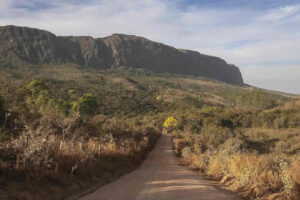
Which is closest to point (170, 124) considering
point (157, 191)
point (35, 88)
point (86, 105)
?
point (86, 105)

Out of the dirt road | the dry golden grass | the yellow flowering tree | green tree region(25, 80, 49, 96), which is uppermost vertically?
green tree region(25, 80, 49, 96)

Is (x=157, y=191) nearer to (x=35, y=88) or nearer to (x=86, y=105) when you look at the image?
(x=86, y=105)

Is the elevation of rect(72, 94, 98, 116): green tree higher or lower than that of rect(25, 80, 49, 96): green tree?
lower

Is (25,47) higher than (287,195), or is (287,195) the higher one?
(25,47)

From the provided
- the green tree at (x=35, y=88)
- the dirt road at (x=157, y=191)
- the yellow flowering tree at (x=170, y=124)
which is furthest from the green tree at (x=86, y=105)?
the dirt road at (x=157, y=191)

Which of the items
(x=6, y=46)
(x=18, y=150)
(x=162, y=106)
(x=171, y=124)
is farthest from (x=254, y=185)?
(x=6, y=46)

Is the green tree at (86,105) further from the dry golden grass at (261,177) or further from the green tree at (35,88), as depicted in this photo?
the dry golden grass at (261,177)

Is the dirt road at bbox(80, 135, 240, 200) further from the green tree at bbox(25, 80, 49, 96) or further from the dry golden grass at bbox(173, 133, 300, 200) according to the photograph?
the green tree at bbox(25, 80, 49, 96)

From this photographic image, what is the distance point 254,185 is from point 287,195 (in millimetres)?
959

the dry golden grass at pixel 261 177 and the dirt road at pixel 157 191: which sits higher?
the dry golden grass at pixel 261 177

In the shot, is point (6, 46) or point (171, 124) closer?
point (171, 124)

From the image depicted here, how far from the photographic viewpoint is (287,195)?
5785 millimetres

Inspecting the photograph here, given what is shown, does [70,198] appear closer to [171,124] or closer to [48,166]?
[48,166]

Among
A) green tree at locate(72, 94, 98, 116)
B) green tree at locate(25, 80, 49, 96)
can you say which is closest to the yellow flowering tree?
green tree at locate(72, 94, 98, 116)
